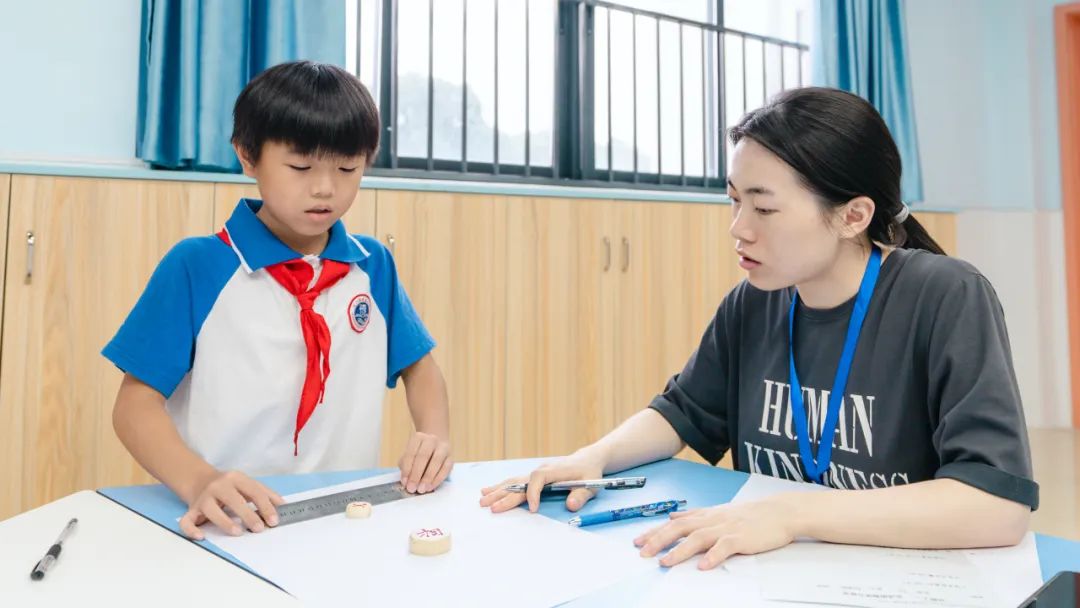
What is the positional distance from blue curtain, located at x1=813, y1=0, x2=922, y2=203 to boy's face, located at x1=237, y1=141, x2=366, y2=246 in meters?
2.86

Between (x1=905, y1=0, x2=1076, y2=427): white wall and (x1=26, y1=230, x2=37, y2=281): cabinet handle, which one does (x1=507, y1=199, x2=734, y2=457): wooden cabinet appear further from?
(x1=905, y1=0, x2=1076, y2=427): white wall

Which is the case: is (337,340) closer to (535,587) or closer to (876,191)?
(535,587)

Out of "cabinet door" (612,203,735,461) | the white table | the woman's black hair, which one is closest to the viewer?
the white table

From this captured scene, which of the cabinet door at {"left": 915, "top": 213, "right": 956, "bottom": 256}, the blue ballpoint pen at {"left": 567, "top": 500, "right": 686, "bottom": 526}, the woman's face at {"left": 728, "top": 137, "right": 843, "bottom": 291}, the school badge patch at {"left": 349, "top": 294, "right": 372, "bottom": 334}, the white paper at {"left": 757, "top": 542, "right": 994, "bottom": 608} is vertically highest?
the cabinet door at {"left": 915, "top": 213, "right": 956, "bottom": 256}

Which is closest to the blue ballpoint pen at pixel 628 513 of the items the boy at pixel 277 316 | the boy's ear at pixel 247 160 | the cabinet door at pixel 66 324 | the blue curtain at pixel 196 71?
the boy at pixel 277 316

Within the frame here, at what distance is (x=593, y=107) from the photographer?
10.5ft

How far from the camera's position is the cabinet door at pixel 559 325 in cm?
252

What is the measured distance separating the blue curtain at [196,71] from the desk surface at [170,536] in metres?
1.56

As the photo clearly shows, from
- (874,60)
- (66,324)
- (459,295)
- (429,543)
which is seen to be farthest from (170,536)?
(874,60)

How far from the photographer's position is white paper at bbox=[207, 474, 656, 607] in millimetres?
624

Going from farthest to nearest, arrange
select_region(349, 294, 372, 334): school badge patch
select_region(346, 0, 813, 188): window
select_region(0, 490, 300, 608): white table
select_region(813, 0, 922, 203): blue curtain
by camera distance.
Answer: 1. select_region(813, 0, 922, 203): blue curtain
2. select_region(346, 0, 813, 188): window
3. select_region(349, 294, 372, 334): school badge patch
4. select_region(0, 490, 300, 608): white table

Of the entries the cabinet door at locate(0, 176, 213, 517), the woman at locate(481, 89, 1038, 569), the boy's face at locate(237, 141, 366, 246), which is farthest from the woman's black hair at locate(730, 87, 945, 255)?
the cabinet door at locate(0, 176, 213, 517)

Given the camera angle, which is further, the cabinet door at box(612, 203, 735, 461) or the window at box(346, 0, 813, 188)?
the window at box(346, 0, 813, 188)

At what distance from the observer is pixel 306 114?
1.15 m
